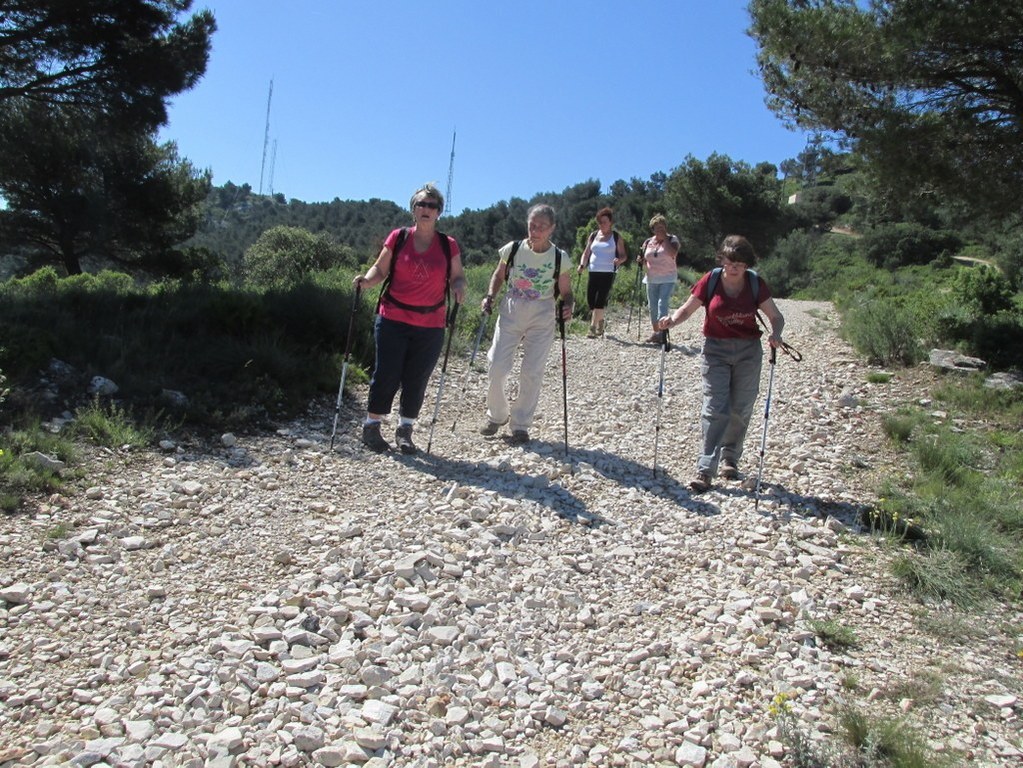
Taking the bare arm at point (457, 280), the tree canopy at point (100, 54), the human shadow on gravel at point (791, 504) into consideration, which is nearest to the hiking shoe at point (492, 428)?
the bare arm at point (457, 280)

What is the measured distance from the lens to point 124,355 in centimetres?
716

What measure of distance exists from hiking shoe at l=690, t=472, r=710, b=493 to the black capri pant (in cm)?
645

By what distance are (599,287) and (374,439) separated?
672cm

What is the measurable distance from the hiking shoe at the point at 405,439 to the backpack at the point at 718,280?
2777 millimetres

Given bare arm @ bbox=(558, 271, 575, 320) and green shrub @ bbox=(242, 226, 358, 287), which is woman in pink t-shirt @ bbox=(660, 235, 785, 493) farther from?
green shrub @ bbox=(242, 226, 358, 287)

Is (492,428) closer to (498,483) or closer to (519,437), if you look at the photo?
(519,437)

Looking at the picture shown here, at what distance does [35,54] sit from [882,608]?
1327 centimetres

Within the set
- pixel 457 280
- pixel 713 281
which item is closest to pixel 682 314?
pixel 713 281

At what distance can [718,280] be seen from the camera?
19.7ft

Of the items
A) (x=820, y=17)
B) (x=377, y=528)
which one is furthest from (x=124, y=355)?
(x=820, y=17)

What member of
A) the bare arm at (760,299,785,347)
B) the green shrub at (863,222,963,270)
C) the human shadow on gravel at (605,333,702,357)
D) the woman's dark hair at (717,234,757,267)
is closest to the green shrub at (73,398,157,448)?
the woman's dark hair at (717,234,757,267)

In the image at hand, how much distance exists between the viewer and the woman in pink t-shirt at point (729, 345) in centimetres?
587

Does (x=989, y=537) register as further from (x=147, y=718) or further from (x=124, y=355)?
(x=124, y=355)

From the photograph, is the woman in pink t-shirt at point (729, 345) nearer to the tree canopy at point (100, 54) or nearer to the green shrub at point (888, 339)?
the green shrub at point (888, 339)
